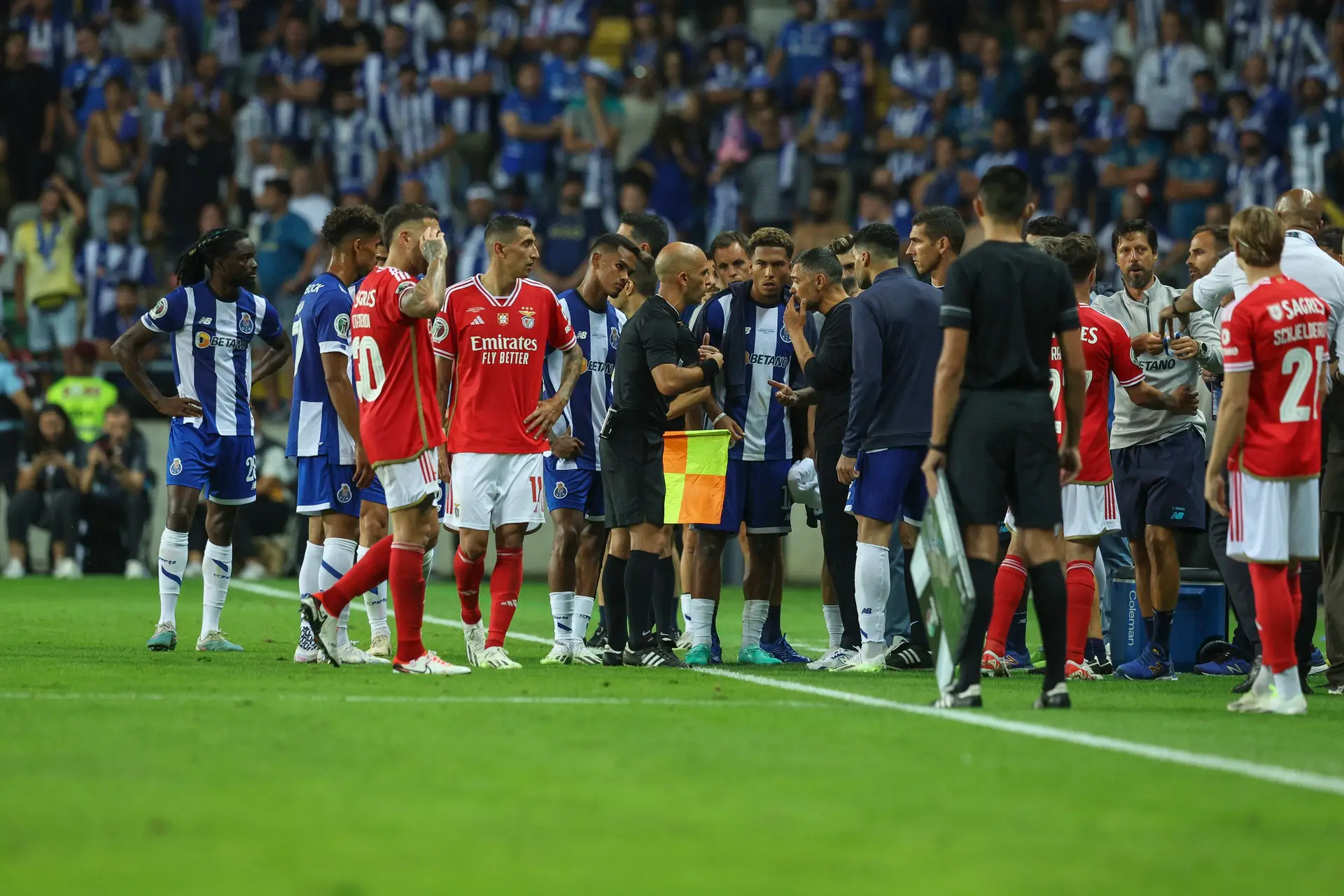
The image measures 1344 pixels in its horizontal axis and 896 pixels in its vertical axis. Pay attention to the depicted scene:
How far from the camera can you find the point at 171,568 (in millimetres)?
10820

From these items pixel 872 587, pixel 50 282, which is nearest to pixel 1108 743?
pixel 872 587

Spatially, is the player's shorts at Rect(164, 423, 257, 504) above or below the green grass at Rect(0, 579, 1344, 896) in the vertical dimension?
above

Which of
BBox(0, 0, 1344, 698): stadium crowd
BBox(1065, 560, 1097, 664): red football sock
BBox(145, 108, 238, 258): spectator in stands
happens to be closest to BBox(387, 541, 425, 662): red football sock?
BBox(1065, 560, 1097, 664): red football sock

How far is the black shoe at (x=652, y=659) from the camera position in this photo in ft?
31.9

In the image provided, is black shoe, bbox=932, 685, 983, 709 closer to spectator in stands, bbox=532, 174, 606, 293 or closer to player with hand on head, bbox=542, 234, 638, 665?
player with hand on head, bbox=542, 234, 638, 665

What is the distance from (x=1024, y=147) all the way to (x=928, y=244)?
1281 centimetres

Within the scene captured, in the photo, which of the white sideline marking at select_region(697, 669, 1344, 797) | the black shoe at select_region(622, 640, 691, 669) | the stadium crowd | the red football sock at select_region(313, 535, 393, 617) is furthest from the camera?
the stadium crowd

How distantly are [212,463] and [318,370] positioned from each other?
1199 mm

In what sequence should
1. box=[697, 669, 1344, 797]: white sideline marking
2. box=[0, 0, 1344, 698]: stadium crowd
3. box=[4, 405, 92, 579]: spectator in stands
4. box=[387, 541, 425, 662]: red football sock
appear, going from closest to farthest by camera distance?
box=[697, 669, 1344, 797]: white sideline marking
box=[387, 541, 425, 662]: red football sock
box=[4, 405, 92, 579]: spectator in stands
box=[0, 0, 1344, 698]: stadium crowd

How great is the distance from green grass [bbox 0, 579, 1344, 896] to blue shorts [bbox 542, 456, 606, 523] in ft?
6.78

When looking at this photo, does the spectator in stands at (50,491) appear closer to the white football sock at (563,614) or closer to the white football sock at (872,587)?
the white football sock at (563,614)

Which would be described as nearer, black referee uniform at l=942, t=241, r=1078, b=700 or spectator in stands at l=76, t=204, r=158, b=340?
black referee uniform at l=942, t=241, r=1078, b=700

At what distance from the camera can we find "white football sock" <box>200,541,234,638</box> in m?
10.7

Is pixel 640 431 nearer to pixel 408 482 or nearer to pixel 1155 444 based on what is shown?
pixel 408 482
